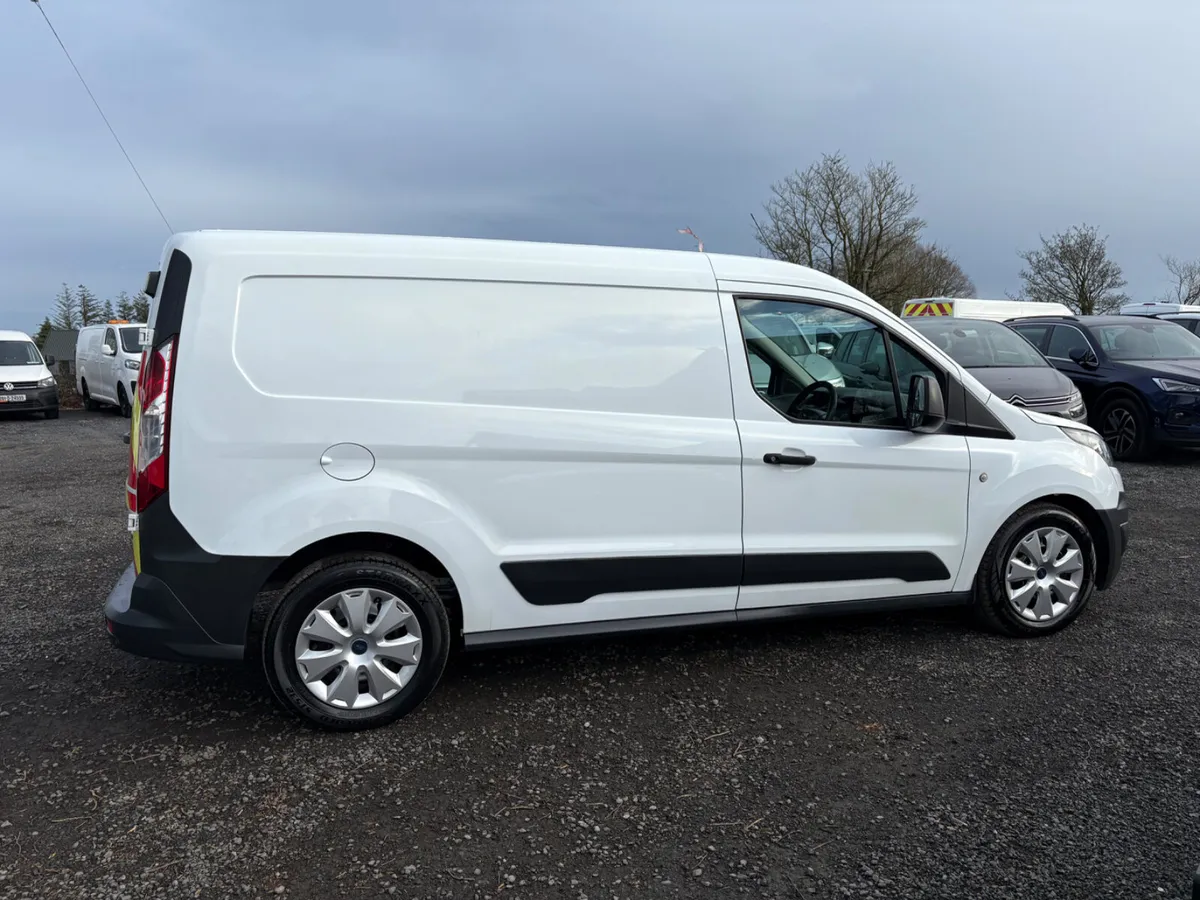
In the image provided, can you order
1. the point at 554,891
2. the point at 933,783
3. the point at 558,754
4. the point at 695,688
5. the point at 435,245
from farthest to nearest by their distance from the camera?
1. the point at 695,688
2. the point at 435,245
3. the point at 558,754
4. the point at 933,783
5. the point at 554,891

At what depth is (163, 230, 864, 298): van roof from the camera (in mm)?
3299

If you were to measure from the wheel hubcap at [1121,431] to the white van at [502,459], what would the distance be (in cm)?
693

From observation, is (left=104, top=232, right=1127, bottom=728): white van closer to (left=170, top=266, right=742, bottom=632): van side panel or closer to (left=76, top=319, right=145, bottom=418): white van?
(left=170, top=266, right=742, bottom=632): van side panel

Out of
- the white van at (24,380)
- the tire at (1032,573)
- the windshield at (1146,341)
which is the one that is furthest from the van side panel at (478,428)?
the white van at (24,380)

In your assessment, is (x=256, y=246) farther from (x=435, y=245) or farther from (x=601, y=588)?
(x=601, y=588)

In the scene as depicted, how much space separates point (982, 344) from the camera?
9602 millimetres

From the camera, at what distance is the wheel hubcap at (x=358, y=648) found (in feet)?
10.9

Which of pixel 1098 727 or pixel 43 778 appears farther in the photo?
pixel 1098 727

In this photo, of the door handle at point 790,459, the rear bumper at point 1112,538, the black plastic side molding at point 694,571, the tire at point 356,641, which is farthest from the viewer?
the rear bumper at point 1112,538

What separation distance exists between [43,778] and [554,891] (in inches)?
75.3

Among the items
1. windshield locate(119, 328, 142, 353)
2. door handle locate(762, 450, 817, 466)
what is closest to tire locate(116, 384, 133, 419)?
windshield locate(119, 328, 142, 353)

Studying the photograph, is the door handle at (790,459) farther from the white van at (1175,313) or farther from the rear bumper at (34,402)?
the rear bumper at (34,402)

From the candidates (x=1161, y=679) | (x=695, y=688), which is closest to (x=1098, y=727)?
(x=1161, y=679)

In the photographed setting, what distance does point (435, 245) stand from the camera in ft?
11.5
